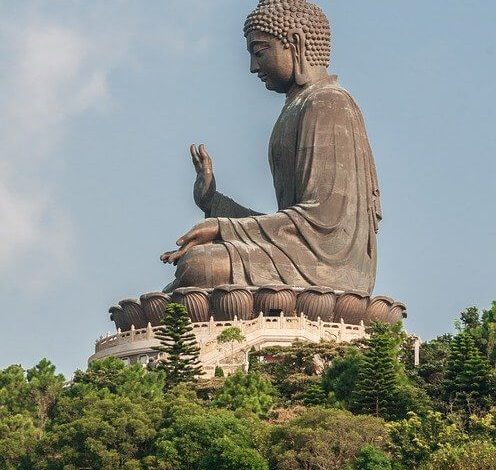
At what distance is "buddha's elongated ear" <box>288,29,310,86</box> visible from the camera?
171ft

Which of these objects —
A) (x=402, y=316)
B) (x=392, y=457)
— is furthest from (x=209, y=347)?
(x=392, y=457)

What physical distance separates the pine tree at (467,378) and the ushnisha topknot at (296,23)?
47.1ft

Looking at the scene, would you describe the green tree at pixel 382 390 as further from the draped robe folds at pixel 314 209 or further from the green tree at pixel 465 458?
the draped robe folds at pixel 314 209

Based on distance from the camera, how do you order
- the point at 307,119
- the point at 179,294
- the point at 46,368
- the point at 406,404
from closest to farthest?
the point at 406,404
the point at 46,368
the point at 179,294
the point at 307,119

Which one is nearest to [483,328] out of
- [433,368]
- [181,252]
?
[433,368]

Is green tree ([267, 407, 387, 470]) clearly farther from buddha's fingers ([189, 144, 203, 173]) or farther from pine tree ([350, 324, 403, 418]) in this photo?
buddha's fingers ([189, 144, 203, 173])

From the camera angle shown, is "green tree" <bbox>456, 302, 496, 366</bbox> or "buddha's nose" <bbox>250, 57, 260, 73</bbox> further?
"buddha's nose" <bbox>250, 57, 260, 73</bbox>

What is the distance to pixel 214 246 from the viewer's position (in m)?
49.7

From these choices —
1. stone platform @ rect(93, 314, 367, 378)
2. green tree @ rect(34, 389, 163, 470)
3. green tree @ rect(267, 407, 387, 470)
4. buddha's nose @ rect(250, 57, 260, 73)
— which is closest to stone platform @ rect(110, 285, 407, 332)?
stone platform @ rect(93, 314, 367, 378)

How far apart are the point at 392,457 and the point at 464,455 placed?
2680mm

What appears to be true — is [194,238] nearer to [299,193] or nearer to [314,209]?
[314,209]

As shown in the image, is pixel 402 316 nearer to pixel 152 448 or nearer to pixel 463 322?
pixel 463 322

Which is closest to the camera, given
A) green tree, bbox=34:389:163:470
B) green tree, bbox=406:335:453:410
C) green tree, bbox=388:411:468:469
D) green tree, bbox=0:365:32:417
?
green tree, bbox=388:411:468:469

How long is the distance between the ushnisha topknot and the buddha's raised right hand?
2.90m
